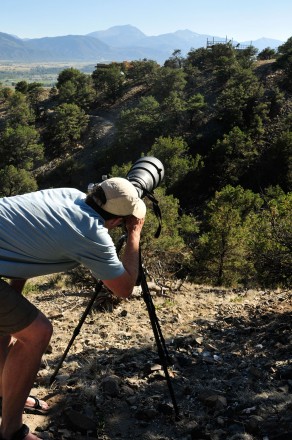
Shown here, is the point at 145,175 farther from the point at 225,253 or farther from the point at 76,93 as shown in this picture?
the point at 76,93

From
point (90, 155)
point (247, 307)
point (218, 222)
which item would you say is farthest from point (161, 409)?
point (90, 155)

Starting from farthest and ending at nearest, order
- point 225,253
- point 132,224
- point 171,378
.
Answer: point 225,253 < point 171,378 < point 132,224

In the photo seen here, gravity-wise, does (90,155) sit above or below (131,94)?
below

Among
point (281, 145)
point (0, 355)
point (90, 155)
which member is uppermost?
point (0, 355)

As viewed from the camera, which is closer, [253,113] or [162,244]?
Answer: [162,244]

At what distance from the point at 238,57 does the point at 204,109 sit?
552 inches

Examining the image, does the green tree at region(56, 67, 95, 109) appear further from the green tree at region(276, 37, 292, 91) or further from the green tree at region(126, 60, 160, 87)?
the green tree at region(276, 37, 292, 91)

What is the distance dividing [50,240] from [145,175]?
1.28m

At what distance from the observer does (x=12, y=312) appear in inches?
91.8

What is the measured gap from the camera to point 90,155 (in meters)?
48.8

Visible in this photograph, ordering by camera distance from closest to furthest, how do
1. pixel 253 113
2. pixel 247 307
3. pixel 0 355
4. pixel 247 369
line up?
1. pixel 0 355
2. pixel 247 369
3. pixel 247 307
4. pixel 253 113

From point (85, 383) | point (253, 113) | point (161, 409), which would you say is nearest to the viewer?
point (161, 409)

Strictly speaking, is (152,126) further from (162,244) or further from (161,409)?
(161,409)

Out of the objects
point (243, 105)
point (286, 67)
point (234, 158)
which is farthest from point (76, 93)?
point (234, 158)
